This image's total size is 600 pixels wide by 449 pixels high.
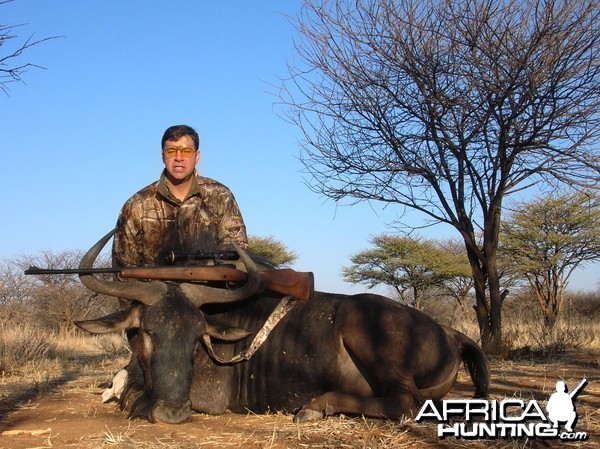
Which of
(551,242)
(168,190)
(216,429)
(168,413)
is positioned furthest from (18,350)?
(551,242)

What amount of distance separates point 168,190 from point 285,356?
1688mm

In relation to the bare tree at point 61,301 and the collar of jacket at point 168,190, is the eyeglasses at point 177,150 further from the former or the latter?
the bare tree at point 61,301

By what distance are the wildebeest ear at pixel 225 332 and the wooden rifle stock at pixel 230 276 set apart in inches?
13.0

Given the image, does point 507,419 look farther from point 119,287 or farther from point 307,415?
point 119,287

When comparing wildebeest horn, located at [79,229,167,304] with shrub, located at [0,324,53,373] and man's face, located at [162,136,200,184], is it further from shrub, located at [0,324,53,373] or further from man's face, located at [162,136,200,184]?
shrub, located at [0,324,53,373]

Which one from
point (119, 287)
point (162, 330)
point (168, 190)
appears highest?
point (168, 190)

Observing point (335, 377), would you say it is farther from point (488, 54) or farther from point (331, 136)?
point (331, 136)

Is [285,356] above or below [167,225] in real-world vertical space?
below

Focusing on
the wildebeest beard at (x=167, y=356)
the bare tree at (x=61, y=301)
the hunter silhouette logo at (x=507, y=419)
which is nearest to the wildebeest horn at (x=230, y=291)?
the wildebeest beard at (x=167, y=356)

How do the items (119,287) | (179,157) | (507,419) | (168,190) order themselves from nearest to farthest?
(507,419) → (119,287) → (179,157) → (168,190)

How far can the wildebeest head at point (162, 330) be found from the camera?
433 cm

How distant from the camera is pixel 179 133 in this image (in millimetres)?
5582

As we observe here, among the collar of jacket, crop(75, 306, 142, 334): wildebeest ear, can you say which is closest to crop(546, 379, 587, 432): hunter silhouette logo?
crop(75, 306, 142, 334): wildebeest ear

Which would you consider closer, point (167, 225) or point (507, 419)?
point (507, 419)
